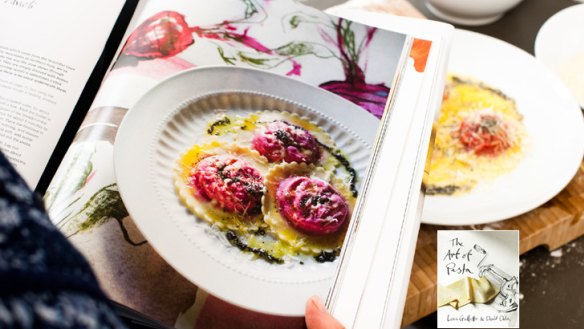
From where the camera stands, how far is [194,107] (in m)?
0.31

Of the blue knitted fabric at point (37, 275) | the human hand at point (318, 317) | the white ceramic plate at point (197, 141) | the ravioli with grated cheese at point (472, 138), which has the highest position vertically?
the ravioli with grated cheese at point (472, 138)

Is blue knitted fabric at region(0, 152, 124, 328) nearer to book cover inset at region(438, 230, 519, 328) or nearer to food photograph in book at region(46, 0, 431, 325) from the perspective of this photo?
food photograph in book at region(46, 0, 431, 325)

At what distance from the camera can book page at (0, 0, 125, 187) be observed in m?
0.31

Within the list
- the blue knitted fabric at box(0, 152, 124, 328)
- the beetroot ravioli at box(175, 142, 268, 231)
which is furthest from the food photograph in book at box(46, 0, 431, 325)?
the blue knitted fabric at box(0, 152, 124, 328)

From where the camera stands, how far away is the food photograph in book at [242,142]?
27cm

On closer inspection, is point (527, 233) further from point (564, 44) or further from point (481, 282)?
point (564, 44)

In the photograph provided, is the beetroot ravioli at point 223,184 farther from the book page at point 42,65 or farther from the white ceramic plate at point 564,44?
the white ceramic plate at point 564,44

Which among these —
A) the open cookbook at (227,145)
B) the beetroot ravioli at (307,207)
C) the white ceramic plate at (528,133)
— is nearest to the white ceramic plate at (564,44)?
the white ceramic plate at (528,133)

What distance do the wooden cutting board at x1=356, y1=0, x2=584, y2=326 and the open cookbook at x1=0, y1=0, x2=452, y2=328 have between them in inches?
2.1

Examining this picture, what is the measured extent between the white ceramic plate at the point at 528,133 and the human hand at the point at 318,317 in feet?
0.34

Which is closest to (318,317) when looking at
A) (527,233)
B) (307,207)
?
(307,207)

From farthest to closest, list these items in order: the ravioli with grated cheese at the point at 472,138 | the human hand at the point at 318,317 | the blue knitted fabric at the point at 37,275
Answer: the ravioli with grated cheese at the point at 472,138, the human hand at the point at 318,317, the blue knitted fabric at the point at 37,275

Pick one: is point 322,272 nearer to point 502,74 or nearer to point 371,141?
point 371,141

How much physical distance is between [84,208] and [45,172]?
2.0 inches
